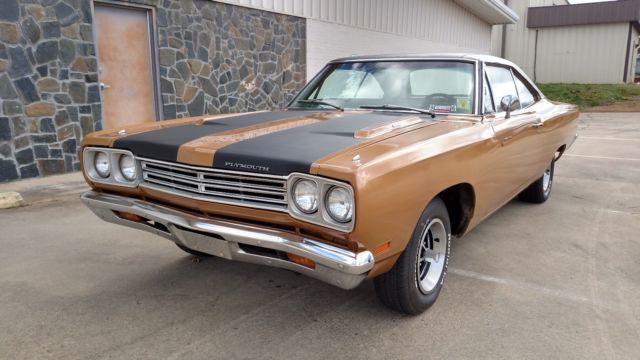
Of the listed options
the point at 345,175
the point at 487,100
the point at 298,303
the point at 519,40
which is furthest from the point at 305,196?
the point at 519,40

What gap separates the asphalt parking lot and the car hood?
37.0 inches

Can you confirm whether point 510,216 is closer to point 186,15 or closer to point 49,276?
point 49,276

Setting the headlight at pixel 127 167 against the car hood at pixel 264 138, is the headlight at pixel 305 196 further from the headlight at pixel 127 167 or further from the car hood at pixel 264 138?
the headlight at pixel 127 167

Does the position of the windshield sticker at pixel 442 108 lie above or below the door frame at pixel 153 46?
below

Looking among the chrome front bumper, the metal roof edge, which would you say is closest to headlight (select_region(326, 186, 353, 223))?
the chrome front bumper

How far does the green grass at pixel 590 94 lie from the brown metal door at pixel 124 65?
1807 centimetres

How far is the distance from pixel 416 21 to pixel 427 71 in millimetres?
12205

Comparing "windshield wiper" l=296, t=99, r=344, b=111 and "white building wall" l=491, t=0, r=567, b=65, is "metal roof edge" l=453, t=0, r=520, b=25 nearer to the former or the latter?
"white building wall" l=491, t=0, r=567, b=65

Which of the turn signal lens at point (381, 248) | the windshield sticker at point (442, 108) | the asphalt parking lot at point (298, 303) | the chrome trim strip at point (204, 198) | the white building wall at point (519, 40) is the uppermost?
the white building wall at point (519, 40)

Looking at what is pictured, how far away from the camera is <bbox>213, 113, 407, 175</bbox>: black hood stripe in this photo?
7.86 ft

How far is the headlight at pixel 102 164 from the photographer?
10.3ft

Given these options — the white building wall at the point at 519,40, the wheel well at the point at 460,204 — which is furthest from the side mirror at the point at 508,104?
the white building wall at the point at 519,40

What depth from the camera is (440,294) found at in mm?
3279

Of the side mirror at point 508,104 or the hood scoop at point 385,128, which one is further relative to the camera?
the side mirror at point 508,104
